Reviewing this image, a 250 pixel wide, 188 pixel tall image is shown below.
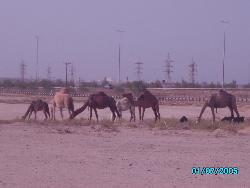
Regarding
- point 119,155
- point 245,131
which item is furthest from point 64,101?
point 119,155

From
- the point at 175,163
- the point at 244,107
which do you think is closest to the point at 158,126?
the point at 175,163

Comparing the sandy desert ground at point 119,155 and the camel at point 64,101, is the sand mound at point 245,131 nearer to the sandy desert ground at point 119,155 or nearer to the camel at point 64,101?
the sandy desert ground at point 119,155

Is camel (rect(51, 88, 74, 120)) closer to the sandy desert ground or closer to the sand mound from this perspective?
the sandy desert ground

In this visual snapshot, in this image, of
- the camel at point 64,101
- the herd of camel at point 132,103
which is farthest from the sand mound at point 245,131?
the camel at point 64,101

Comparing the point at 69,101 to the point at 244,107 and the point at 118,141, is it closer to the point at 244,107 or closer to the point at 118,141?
the point at 118,141

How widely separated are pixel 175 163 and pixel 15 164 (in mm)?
3618

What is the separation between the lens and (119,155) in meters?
13.4

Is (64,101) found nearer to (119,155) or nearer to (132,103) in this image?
(132,103)

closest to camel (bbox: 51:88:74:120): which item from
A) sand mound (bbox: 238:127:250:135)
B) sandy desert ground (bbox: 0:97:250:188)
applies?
sandy desert ground (bbox: 0:97:250:188)

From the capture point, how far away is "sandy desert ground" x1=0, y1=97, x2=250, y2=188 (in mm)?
10039

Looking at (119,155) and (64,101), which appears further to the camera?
(64,101)

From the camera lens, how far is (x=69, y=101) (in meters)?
27.6

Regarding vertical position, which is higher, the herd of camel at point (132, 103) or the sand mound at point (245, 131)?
the herd of camel at point (132, 103)

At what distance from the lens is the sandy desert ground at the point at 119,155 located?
32.9 ft
